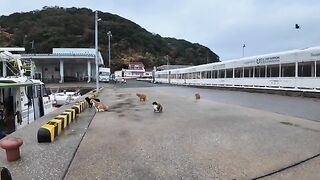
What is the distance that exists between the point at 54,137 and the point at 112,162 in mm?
3105

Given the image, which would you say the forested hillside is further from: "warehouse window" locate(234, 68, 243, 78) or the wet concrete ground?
the wet concrete ground

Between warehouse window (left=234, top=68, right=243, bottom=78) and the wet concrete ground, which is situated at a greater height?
warehouse window (left=234, top=68, right=243, bottom=78)

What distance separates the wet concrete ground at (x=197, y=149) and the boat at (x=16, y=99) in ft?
12.7

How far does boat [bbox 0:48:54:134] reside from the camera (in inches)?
549

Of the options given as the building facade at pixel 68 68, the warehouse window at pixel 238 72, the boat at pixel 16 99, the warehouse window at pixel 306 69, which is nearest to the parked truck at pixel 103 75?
the building facade at pixel 68 68

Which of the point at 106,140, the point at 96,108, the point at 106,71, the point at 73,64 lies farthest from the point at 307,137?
the point at 73,64

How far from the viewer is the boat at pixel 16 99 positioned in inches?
549

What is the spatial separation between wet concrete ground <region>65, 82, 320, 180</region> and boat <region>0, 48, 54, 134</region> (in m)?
3.86

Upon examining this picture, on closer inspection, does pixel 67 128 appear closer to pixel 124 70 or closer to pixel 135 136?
pixel 135 136

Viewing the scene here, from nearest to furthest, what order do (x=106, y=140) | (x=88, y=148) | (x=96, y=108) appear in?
(x=88, y=148) < (x=106, y=140) < (x=96, y=108)

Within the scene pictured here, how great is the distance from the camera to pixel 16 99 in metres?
14.8

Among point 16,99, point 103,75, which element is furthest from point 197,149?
point 103,75

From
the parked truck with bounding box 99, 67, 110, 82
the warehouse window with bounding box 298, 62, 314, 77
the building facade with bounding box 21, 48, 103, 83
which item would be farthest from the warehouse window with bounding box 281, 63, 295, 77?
the parked truck with bounding box 99, 67, 110, 82

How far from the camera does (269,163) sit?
6.70 metres
